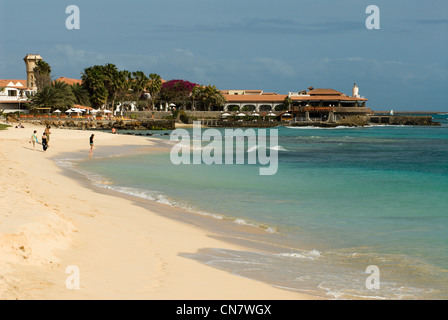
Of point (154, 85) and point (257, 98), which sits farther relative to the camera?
point (257, 98)

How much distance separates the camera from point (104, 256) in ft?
29.2

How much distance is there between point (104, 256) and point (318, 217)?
8.67 meters

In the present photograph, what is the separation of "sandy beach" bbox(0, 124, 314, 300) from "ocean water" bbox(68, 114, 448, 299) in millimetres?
865

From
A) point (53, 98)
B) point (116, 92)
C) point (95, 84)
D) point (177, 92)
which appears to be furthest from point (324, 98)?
point (53, 98)

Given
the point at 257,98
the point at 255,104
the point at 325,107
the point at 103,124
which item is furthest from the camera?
the point at 257,98

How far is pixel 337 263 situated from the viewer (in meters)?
10.5

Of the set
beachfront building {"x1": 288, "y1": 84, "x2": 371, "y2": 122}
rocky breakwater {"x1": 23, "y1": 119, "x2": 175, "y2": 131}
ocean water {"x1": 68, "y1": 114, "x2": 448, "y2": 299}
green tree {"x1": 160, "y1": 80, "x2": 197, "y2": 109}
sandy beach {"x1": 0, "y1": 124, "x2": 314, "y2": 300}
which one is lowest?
ocean water {"x1": 68, "y1": 114, "x2": 448, "y2": 299}

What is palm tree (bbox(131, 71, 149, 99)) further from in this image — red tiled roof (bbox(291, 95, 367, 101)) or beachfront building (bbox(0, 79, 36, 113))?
red tiled roof (bbox(291, 95, 367, 101))

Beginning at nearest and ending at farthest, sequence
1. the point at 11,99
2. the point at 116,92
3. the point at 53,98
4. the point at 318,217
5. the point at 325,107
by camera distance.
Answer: the point at 318,217 < the point at 53,98 < the point at 11,99 < the point at 116,92 < the point at 325,107

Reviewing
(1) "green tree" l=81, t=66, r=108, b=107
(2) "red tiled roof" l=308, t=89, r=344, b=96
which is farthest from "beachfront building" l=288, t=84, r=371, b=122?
(1) "green tree" l=81, t=66, r=108, b=107

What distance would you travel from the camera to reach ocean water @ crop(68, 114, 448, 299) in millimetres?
9352

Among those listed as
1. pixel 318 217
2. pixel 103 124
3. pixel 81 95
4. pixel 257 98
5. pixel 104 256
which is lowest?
pixel 318 217

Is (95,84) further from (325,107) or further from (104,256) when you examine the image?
(104,256)
